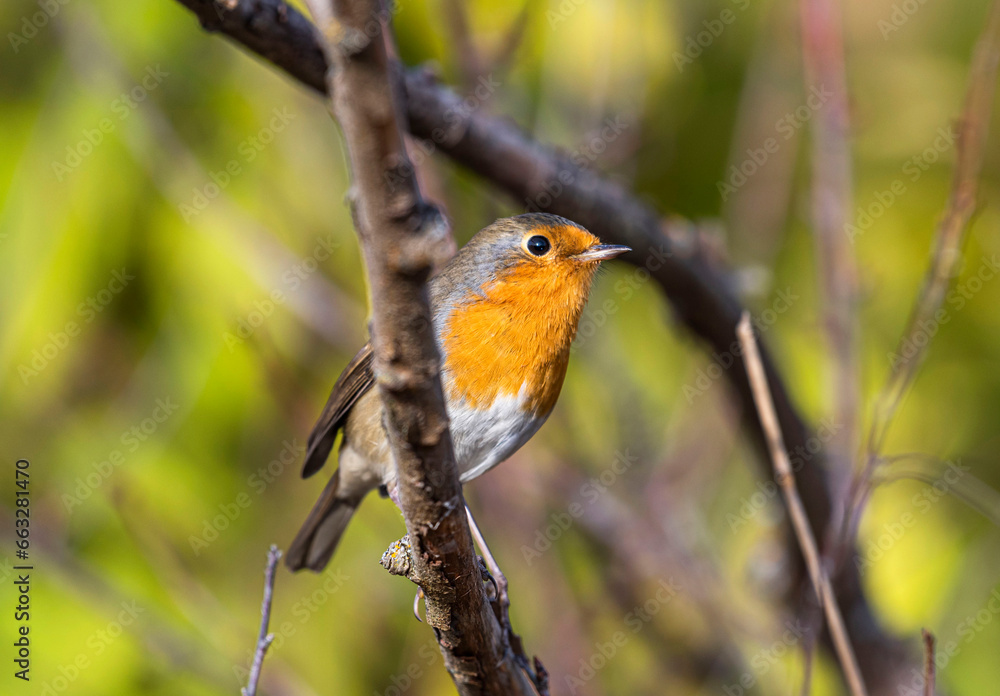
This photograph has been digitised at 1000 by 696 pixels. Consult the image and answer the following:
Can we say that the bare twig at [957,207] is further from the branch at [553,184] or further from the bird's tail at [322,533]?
the bird's tail at [322,533]

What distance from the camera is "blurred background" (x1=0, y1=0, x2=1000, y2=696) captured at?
135 inches

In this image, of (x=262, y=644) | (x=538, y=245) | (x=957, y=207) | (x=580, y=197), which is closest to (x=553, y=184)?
(x=580, y=197)

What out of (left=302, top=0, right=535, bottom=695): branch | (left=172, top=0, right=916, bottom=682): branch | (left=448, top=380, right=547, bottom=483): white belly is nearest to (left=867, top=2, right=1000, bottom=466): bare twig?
(left=172, top=0, right=916, bottom=682): branch

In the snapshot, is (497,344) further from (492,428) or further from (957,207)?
(957,207)

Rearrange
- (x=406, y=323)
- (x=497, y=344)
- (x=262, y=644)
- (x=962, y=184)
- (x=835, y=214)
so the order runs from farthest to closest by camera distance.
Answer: (x=835, y=214)
(x=497, y=344)
(x=962, y=184)
(x=262, y=644)
(x=406, y=323)

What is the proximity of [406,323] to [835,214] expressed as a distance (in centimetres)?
249

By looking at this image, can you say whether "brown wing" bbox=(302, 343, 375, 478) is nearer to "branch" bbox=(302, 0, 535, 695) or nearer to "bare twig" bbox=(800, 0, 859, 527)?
"branch" bbox=(302, 0, 535, 695)

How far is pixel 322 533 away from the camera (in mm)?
3537

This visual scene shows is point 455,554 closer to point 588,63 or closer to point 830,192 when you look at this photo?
point 830,192

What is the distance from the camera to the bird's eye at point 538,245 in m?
2.88

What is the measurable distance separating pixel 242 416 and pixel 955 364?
3238mm

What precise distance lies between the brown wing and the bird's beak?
0.77m

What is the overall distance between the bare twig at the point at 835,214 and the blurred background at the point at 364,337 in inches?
7.4

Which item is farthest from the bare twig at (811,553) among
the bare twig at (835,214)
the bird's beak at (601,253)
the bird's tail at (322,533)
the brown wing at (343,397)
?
the bird's tail at (322,533)
